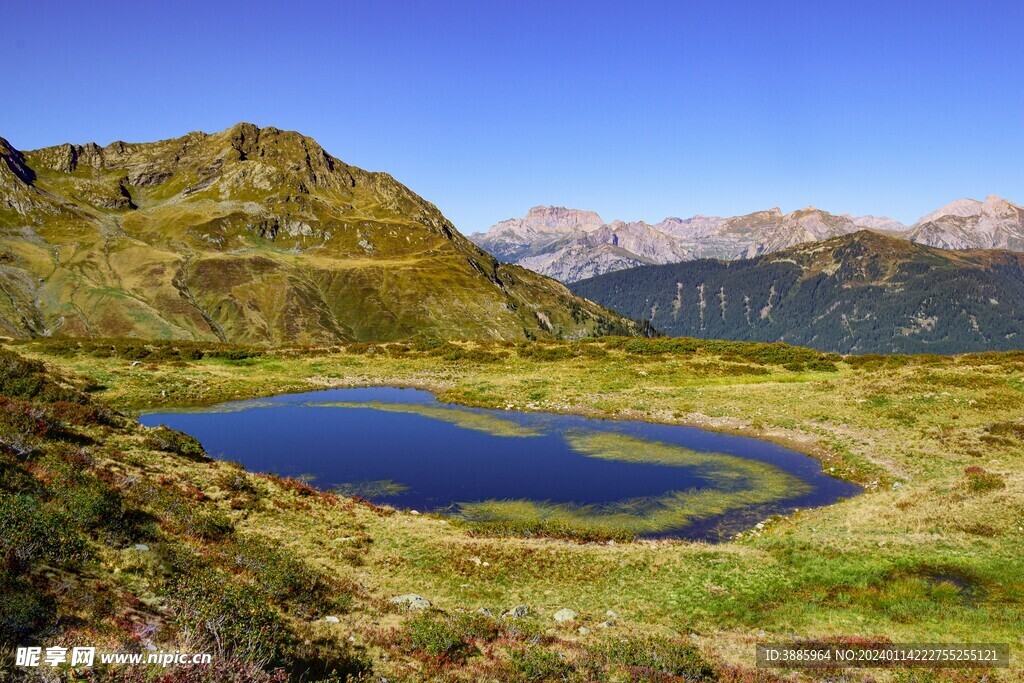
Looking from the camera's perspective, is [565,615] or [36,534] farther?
[565,615]

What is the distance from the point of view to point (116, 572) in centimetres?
1233

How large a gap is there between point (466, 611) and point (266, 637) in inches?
249

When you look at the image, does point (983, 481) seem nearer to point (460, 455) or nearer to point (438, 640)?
point (460, 455)

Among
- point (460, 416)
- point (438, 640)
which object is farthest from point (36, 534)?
point (460, 416)

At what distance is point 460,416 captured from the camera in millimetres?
51438

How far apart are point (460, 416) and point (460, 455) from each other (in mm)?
12314

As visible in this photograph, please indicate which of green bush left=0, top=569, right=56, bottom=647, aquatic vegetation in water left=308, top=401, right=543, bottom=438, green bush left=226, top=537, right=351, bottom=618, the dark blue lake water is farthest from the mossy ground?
aquatic vegetation in water left=308, top=401, right=543, bottom=438

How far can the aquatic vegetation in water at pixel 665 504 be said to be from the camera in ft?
89.7

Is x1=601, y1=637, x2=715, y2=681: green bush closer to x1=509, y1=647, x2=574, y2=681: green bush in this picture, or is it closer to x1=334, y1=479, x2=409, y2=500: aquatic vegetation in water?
x1=509, y1=647, x2=574, y2=681: green bush

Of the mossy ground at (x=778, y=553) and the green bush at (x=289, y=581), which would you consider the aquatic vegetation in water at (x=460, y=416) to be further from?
the green bush at (x=289, y=581)

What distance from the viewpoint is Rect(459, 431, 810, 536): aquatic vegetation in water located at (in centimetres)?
2733

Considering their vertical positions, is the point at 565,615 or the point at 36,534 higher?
the point at 36,534

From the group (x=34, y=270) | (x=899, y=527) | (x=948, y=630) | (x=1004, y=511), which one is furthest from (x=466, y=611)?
(x=34, y=270)

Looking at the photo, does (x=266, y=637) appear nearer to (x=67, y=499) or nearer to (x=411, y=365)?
(x=67, y=499)
